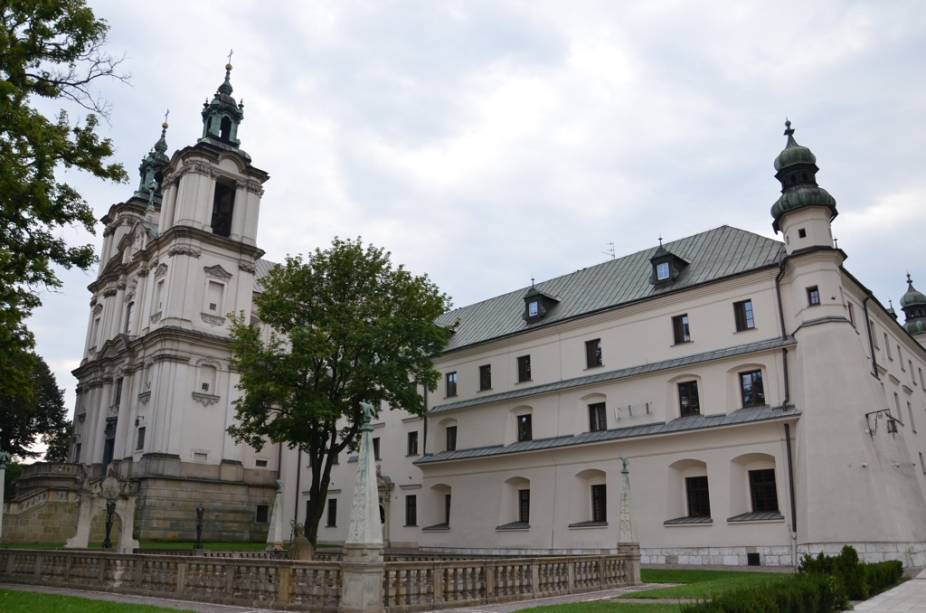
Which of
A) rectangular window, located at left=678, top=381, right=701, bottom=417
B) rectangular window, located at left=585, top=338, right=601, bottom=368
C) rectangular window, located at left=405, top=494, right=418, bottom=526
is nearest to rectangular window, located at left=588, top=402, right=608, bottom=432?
rectangular window, located at left=585, top=338, right=601, bottom=368

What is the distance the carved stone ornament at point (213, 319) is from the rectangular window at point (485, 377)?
17916 mm

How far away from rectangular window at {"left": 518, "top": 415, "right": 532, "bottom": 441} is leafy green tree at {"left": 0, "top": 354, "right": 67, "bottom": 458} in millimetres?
36215

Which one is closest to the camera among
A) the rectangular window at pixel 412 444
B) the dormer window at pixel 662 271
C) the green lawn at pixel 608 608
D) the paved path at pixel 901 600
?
the green lawn at pixel 608 608

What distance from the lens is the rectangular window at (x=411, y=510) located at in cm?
3822

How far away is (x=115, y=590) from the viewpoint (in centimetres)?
1608

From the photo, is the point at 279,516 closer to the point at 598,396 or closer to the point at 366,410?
the point at 598,396

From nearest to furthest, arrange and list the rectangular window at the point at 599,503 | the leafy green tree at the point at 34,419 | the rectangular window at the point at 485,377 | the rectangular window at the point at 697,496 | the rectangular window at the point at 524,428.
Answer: the rectangular window at the point at 697,496
the rectangular window at the point at 599,503
the rectangular window at the point at 524,428
the rectangular window at the point at 485,377
the leafy green tree at the point at 34,419

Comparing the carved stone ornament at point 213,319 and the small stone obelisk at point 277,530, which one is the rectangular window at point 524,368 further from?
the carved stone ornament at point 213,319

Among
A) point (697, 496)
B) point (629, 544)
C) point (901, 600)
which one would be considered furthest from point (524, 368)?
point (901, 600)

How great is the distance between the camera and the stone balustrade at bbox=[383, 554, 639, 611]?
42.3 ft

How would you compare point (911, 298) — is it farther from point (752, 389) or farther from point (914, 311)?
point (752, 389)

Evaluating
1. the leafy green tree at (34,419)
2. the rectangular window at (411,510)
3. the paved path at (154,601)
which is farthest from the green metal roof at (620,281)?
the leafy green tree at (34,419)

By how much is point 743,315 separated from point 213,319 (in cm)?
3144

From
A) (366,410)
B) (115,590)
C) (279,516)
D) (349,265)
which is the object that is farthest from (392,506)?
(366,410)
